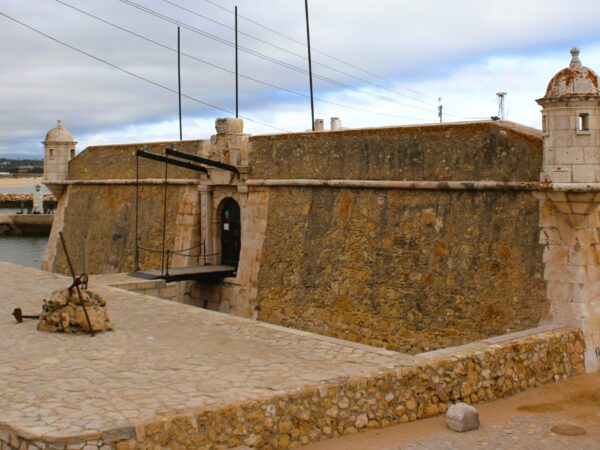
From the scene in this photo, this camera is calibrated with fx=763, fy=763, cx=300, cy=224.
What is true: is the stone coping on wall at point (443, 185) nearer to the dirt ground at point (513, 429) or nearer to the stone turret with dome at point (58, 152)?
the dirt ground at point (513, 429)

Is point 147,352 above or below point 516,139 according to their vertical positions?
below

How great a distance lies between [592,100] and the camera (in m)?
9.73

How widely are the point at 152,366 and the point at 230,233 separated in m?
8.53

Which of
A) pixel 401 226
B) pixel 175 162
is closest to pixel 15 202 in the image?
pixel 175 162

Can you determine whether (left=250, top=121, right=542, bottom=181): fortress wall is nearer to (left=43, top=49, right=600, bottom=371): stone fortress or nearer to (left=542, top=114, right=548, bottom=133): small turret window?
(left=43, top=49, right=600, bottom=371): stone fortress

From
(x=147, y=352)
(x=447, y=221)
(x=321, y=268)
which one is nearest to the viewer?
(x=147, y=352)

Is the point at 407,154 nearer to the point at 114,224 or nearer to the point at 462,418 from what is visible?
the point at 462,418

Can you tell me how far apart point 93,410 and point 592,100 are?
7169 mm

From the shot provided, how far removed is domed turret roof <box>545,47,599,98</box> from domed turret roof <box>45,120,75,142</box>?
47.7 ft

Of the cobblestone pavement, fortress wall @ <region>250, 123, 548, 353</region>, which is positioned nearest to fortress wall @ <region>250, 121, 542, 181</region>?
fortress wall @ <region>250, 123, 548, 353</region>

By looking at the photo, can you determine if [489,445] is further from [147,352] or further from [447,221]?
[447,221]

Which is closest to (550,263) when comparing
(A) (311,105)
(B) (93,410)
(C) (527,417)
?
(C) (527,417)

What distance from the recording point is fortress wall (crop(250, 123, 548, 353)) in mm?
10531

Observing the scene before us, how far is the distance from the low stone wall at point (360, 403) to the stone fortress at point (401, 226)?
129 centimetres
